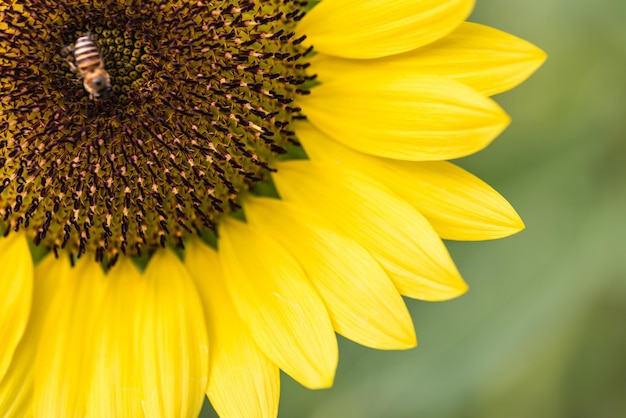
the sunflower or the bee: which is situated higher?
the bee

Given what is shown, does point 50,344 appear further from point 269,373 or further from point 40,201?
point 269,373

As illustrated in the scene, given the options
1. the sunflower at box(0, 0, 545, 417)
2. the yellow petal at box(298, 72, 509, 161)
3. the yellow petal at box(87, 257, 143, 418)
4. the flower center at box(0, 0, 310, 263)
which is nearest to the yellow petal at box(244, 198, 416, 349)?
the sunflower at box(0, 0, 545, 417)

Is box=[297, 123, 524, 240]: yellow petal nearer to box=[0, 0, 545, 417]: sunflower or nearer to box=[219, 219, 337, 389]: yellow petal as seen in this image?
box=[0, 0, 545, 417]: sunflower

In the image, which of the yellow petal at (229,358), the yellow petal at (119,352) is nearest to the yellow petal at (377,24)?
the yellow petal at (229,358)

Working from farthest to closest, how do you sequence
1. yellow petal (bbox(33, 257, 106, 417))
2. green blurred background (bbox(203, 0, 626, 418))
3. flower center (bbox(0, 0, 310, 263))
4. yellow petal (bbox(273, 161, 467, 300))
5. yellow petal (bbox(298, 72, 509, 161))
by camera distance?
green blurred background (bbox(203, 0, 626, 418)), yellow petal (bbox(33, 257, 106, 417)), flower center (bbox(0, 0, 310, 263)), yellow petal (bbox(273, 161, 467, 300)), yellow petal (bbox(298, 72, 509, 161))

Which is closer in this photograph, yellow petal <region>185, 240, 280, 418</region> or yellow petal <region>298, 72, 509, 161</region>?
yellow petal <region>298, 72, 509, 161</region>

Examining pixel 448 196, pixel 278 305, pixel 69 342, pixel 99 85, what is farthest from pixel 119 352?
pixel 448 196

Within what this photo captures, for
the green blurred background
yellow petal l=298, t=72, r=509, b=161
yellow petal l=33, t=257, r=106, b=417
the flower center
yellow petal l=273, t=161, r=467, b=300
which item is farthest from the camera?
the green blurred background
